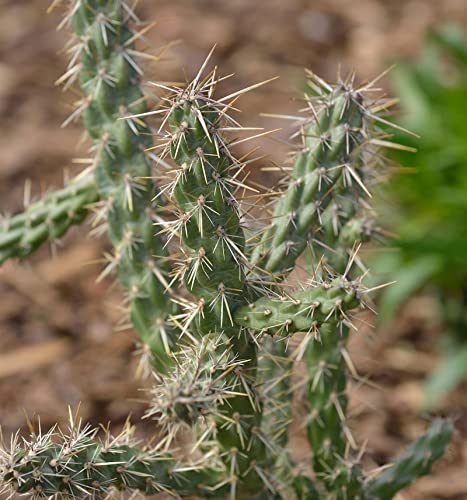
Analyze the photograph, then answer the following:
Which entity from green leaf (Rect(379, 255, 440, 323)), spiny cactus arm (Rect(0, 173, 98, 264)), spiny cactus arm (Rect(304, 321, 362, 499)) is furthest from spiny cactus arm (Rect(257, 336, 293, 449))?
green leaf (Rect(379, 255, 440, 323))

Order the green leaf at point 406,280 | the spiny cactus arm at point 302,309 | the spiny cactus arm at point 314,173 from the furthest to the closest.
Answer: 1. the green leaf at point 406,280
2. the spiny cactus arm at point 314,173
3. the spiny cactus arm at point 302,309

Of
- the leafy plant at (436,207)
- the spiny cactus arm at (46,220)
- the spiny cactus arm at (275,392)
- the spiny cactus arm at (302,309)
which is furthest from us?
the leafy plant at (436,207)

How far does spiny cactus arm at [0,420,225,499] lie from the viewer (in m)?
1.59

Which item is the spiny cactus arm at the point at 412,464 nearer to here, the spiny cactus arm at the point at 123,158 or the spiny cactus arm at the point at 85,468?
the spiny cactus arm at the point at 85,468

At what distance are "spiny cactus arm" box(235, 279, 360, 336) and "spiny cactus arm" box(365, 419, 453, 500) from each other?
660mm

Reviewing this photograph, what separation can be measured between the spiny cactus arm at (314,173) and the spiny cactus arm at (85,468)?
0.47m

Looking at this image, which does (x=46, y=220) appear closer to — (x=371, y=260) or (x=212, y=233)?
(x=212, y=233)

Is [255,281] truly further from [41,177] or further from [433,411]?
[41,177]

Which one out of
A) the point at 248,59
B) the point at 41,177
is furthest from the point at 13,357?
the point at 248,59

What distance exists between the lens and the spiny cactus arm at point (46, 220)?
7.63ft

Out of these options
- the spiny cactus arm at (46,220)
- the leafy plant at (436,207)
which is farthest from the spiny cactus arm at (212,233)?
the leafy plant at (436,207)

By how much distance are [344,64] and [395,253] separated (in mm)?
1817

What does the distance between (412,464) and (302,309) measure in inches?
29.5

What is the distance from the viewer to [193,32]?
5.16m
